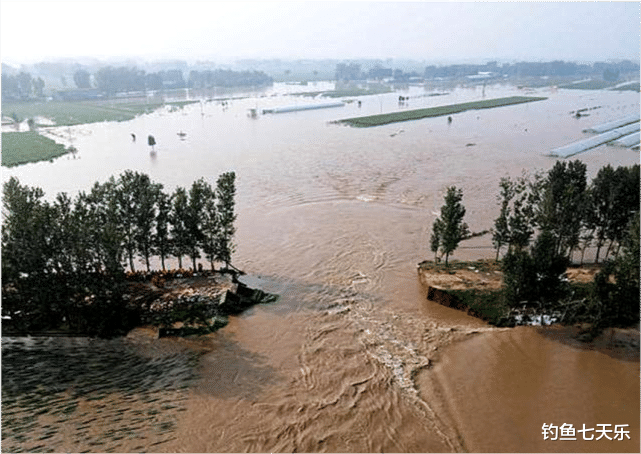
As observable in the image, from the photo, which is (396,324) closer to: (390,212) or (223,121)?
(390,212)

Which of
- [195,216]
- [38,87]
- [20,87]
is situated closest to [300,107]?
[38,87]

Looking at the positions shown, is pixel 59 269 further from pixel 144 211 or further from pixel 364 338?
pixel 364 338

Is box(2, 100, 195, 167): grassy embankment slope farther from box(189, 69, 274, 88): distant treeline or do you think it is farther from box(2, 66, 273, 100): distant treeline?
box(189, 69, 274, 88): distant treeline

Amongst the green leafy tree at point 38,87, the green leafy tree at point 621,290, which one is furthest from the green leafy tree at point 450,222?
the green leafy tree at point 38,87

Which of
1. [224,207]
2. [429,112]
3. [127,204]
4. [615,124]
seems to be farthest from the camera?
[429,112]

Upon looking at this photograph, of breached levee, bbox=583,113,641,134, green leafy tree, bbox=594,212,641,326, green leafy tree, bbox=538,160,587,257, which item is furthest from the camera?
breached levee, bbox=583,113,641,134

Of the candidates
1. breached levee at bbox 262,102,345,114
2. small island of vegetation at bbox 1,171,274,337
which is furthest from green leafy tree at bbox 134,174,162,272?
breached levee at bbox 262,102,345,114
